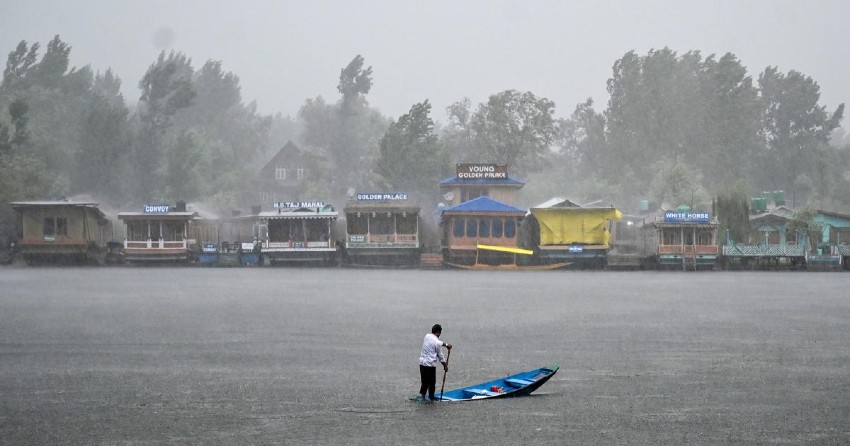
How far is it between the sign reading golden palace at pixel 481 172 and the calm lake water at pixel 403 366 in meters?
36.7

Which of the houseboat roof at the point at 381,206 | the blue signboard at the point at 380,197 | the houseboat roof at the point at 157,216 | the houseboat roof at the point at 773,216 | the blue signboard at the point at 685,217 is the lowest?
the blue signboard at the point at 685,217

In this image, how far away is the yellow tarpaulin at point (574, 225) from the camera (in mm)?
75812

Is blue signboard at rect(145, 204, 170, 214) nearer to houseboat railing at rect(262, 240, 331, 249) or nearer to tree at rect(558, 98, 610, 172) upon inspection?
houseboat railing at rect(262, 240, 331, 249)

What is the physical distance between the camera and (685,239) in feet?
252

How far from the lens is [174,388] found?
2202 centimetres

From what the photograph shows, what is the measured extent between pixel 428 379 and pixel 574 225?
57.0m

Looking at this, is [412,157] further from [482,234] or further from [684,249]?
[684,249]

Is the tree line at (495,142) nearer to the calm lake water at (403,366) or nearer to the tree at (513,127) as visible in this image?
the tree at (513,127)

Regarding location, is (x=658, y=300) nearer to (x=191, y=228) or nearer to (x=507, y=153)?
(x=191, y=228)

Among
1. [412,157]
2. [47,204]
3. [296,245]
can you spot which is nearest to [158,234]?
[47,204]

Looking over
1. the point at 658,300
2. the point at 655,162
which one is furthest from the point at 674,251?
the point at 655,162

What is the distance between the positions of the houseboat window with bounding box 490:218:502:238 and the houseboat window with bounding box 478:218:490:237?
1.32 ft

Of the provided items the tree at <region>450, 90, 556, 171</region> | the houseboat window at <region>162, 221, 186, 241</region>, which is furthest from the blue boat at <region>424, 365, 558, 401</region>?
the tree at <region>450, 90, 556, 171</region>

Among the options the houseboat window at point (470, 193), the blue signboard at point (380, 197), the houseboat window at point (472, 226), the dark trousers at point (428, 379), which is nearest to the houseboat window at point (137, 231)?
the blue signboard at point (380, 197)
